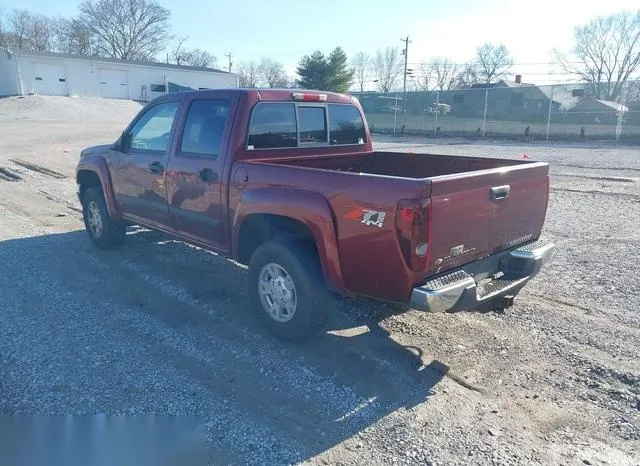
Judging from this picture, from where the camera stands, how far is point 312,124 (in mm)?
5184

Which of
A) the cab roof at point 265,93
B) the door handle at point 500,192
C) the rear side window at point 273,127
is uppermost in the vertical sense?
the cab roof at point 265,93

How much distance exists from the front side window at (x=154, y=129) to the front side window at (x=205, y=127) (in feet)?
1.05

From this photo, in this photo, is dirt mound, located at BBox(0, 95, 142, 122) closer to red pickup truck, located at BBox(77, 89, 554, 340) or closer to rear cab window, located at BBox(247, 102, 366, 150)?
red pickup truck, located at BBox(77, 89, 554, 340)

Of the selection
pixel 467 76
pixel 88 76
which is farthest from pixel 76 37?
pixel 467 76

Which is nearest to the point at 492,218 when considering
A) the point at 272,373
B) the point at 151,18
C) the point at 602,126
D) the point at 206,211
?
the point at 272,373

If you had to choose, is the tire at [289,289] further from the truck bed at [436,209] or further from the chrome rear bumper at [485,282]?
the chrome rear bumper at [485,282]

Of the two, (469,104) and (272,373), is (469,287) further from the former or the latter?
(469,104)

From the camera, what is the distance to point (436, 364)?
381 cm

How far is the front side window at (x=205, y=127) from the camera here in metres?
4.66

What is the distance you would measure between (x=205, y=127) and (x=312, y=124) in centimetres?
109

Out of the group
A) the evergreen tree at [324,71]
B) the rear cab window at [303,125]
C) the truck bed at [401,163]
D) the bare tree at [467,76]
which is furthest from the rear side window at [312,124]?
the bare tree at [467,76]

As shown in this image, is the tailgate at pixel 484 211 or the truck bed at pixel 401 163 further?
the truck bed at pixel 401 163

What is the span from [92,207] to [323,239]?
4269mm

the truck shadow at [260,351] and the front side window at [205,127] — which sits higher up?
the front side window at [205,127]
